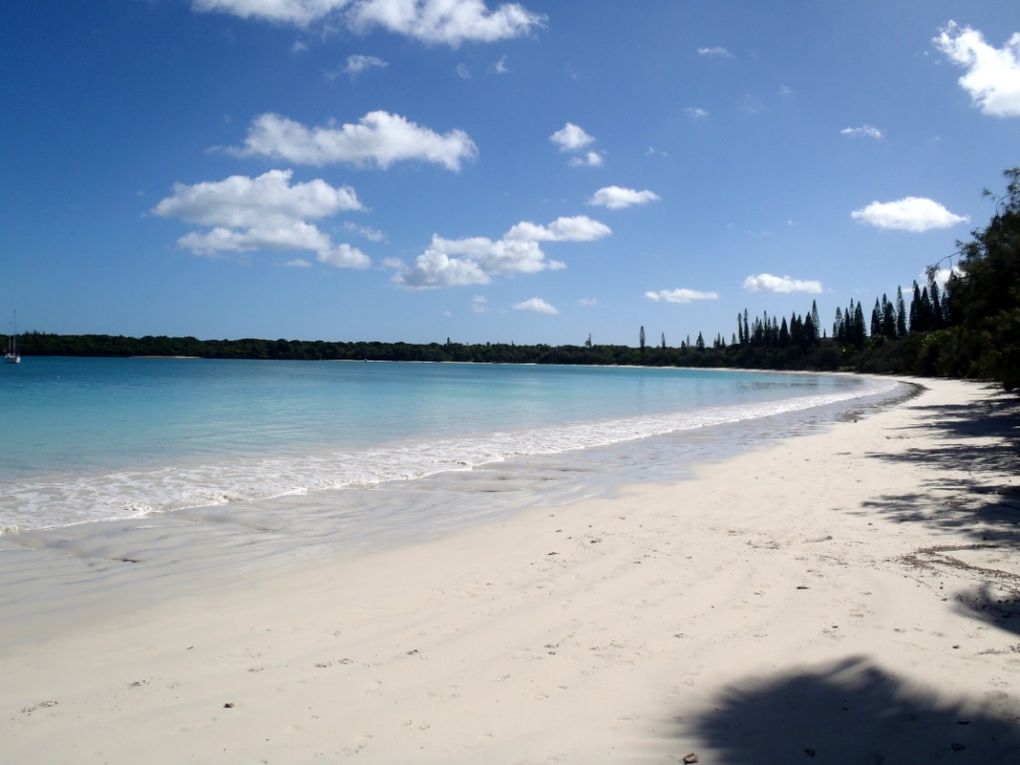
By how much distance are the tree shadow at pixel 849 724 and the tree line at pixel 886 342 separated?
1493 cm

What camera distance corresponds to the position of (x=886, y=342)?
312 ft

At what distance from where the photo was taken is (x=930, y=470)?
1166 centimetres

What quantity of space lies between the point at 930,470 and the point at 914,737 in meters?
9.94

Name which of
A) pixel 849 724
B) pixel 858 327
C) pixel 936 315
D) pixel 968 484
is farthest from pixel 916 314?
pixel 849 724

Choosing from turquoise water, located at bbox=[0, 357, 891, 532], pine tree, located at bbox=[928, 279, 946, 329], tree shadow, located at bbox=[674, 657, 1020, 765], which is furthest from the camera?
pine tree, located at bbox=[928, 279, 946, 329]

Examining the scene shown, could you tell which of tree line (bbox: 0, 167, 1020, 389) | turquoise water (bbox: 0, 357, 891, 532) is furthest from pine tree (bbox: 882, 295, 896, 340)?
turquoise water (bbox: 0, 357, 891, 532)

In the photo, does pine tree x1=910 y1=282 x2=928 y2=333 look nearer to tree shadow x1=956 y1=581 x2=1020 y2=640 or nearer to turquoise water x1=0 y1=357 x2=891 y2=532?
turquoise water x1=0 y1=357 x2=891 y2=532

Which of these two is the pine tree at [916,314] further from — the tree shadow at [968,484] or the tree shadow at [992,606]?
the tree shadow at [992,606]

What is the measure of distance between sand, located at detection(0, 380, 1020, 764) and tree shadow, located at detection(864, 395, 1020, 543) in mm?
140

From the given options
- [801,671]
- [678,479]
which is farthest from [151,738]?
[678,479]

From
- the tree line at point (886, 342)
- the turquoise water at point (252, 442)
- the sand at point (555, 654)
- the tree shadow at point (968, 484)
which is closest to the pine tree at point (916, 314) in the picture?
the tree line at point (886, 342)

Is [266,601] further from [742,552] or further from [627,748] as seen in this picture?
[742,552]

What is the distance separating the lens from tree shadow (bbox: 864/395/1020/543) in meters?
7.66

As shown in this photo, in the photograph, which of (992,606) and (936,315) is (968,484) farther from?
(936,315)
